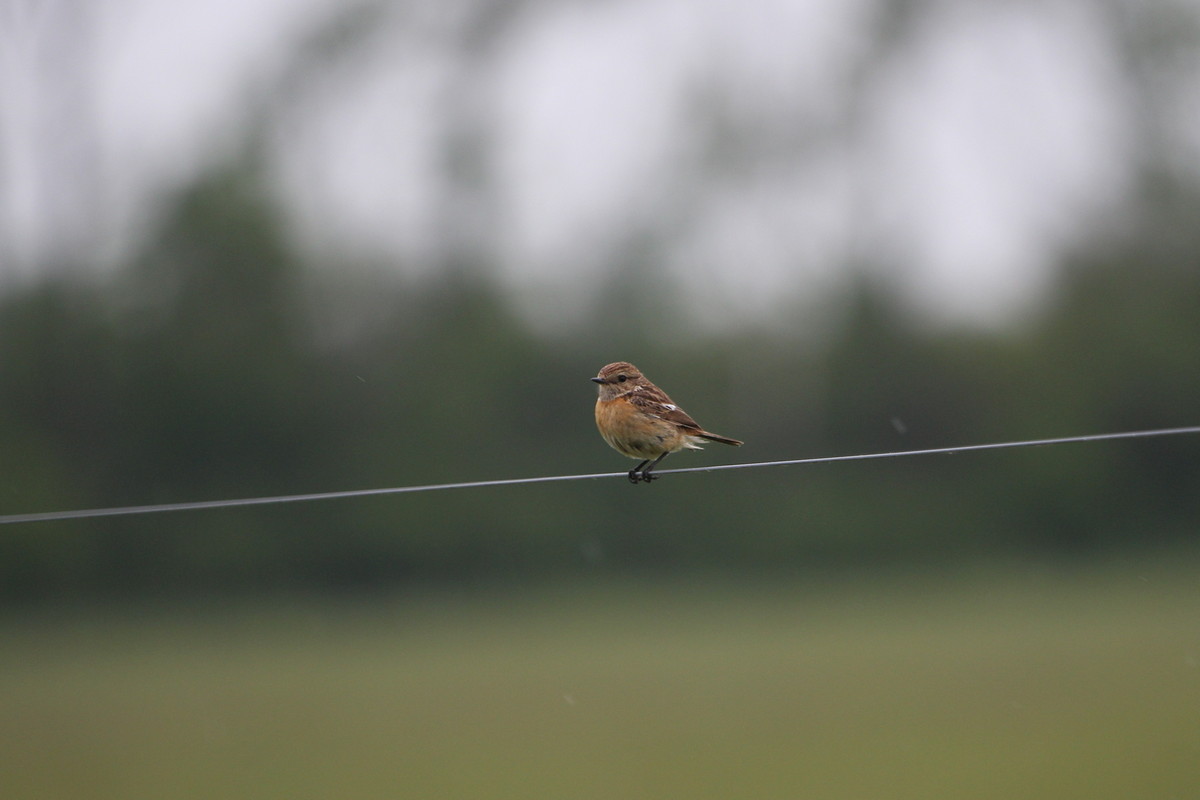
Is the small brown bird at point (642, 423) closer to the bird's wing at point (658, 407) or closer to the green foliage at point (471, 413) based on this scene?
the bird's wing at point (658, 407)

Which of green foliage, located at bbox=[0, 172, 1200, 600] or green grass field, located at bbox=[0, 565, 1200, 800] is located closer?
green grass field, located at bbox=[0, 565, 1200, 800]

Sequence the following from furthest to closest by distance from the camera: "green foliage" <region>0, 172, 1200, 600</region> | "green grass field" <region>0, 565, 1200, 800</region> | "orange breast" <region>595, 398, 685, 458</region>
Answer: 1. "green foliage" <region>0, 172, 1200, 600</region>
2. "green grass field" <region>0, 565, 1200, 800</region>
3. "orange breast" <region>595, 398, 685, 458</region>

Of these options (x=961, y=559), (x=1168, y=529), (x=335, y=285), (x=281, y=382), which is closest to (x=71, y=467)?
(x=281, y=382)

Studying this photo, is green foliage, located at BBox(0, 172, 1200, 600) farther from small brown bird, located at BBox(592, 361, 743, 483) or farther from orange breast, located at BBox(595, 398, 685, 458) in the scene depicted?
orange breast, located at BBox(595, 398, 685, 458)

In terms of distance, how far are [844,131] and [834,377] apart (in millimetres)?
5738

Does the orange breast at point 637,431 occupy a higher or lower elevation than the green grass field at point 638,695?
higher

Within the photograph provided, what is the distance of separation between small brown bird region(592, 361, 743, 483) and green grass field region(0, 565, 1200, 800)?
1128 cm

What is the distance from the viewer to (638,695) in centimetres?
2831

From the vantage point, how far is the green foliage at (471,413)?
2838cm

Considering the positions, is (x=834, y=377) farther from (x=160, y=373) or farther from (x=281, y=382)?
(x=160, y=373)

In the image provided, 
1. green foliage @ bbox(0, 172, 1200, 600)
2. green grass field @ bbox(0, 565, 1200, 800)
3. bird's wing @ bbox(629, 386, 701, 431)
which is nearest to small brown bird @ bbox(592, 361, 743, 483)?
bird's wing @ bbox(629, 386, 701, 431)

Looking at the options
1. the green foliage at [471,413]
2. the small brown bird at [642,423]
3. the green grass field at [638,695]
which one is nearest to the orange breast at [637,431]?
the small brown bird at [642,423]

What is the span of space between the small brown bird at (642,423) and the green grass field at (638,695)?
1128cm

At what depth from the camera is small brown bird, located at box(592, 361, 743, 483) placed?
892 centimetres
